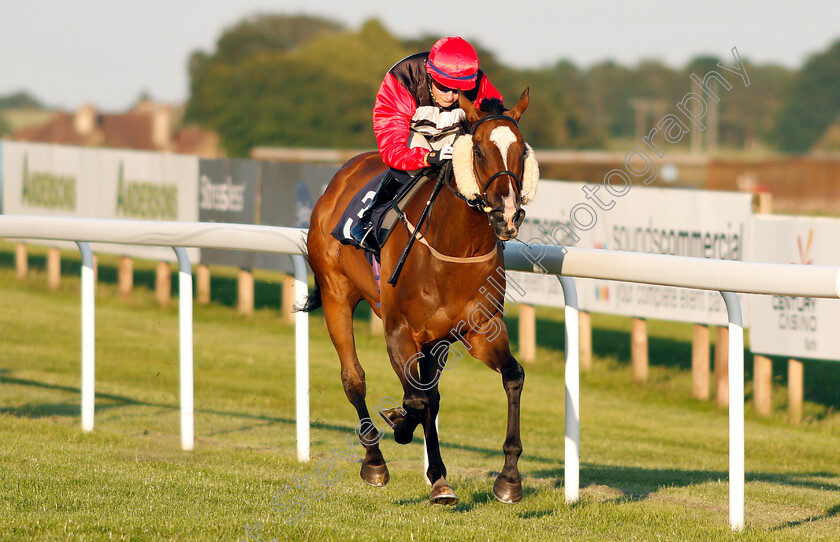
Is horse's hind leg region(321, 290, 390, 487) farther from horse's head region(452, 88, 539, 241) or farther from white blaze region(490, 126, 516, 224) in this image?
white blaze region(490, 126, 516, 224)

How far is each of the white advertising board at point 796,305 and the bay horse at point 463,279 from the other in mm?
5406

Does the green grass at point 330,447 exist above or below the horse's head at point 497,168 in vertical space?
below

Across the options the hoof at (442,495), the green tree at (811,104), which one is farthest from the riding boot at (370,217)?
the green tree at (811,104)

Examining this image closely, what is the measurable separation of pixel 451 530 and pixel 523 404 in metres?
5.84

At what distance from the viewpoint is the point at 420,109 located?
16.2 ft

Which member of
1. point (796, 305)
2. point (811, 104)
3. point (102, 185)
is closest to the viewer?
point (796, 305)

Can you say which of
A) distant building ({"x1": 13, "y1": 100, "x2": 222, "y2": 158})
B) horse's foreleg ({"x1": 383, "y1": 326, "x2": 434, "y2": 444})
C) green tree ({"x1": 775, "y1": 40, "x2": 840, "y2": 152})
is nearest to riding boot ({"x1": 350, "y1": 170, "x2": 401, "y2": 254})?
horse's foreleg ({"x1": 383, "y1": 326, "x2": 434, "y2": 444})

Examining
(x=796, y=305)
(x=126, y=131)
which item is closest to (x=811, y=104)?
(x=126, y=131)

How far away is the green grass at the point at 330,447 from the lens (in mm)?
4449

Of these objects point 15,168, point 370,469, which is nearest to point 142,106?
point 15,168

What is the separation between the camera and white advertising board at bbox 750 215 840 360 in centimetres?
944

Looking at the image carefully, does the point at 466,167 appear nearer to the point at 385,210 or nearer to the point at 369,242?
the point at 385,210

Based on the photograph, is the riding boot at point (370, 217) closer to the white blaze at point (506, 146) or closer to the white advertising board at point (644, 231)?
the white blaze at point (506, 146)

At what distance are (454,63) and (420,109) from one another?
306mm
